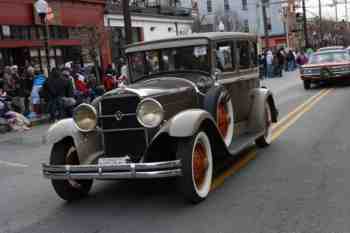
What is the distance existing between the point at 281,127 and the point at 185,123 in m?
6.21

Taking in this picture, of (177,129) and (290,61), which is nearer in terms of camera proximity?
(177,129)

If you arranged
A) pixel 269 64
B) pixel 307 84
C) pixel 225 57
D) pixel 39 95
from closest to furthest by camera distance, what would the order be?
pixel 225 57 < pixel 39 95 < pixel 307 84 < pixel 269 64

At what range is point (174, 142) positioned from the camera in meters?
6.66

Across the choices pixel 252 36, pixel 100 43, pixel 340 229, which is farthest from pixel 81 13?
pixel 340 229

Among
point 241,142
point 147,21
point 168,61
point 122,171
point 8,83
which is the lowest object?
point 241,142

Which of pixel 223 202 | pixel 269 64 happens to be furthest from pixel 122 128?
pixel 269 64

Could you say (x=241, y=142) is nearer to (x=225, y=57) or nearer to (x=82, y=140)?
(x=225, y=57)

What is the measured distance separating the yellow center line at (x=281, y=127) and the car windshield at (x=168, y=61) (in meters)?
1.50

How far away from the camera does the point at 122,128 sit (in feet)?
22.2

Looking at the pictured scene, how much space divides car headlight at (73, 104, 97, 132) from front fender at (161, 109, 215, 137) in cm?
100

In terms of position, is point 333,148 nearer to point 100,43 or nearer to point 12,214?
point 12,214

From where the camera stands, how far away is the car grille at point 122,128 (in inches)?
264

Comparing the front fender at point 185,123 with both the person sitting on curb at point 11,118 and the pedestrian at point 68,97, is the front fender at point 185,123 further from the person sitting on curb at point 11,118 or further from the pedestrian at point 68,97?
the pedestrian at point 68,97

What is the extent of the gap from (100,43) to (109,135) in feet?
70.9
